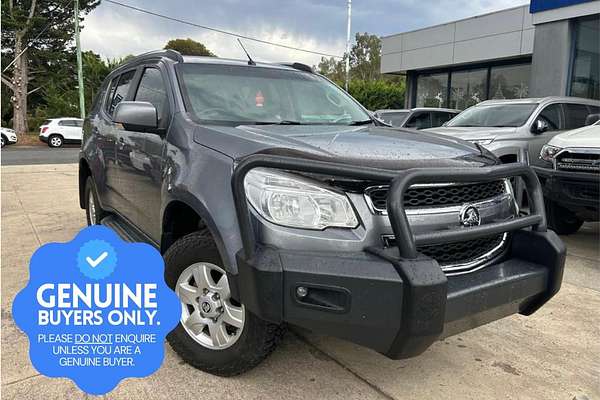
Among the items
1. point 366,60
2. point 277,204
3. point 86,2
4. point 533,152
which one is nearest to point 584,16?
point 533,152

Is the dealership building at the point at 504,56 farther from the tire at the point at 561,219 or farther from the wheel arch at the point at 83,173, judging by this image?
the wheel arch at the point at 83,173

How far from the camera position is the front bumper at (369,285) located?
191cm

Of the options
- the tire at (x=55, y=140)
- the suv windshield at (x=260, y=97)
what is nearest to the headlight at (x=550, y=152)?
the suv windshield at (x=260, y=97)

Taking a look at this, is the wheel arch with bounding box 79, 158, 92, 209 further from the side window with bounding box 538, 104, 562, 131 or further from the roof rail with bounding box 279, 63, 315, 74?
the side window with bounding box 538, 104, 562, 131

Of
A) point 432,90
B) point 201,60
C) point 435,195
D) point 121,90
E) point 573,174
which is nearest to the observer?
point 435,195

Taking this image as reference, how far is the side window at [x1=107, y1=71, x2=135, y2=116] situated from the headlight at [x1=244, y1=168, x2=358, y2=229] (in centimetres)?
259

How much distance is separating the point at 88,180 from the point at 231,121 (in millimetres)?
2880

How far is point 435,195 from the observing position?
2305mm

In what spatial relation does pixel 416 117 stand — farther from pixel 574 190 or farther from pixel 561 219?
pixel 574 190

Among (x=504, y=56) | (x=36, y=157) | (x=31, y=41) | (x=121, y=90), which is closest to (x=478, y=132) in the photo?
(x=121, y=90)

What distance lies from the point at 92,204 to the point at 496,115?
582 cm

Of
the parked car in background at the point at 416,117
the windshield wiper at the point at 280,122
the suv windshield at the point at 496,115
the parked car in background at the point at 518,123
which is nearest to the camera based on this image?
the windshield wiper at the point at 280,122

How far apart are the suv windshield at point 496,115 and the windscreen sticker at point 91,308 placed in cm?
649

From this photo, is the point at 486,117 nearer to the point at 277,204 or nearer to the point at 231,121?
the point at 231,121
